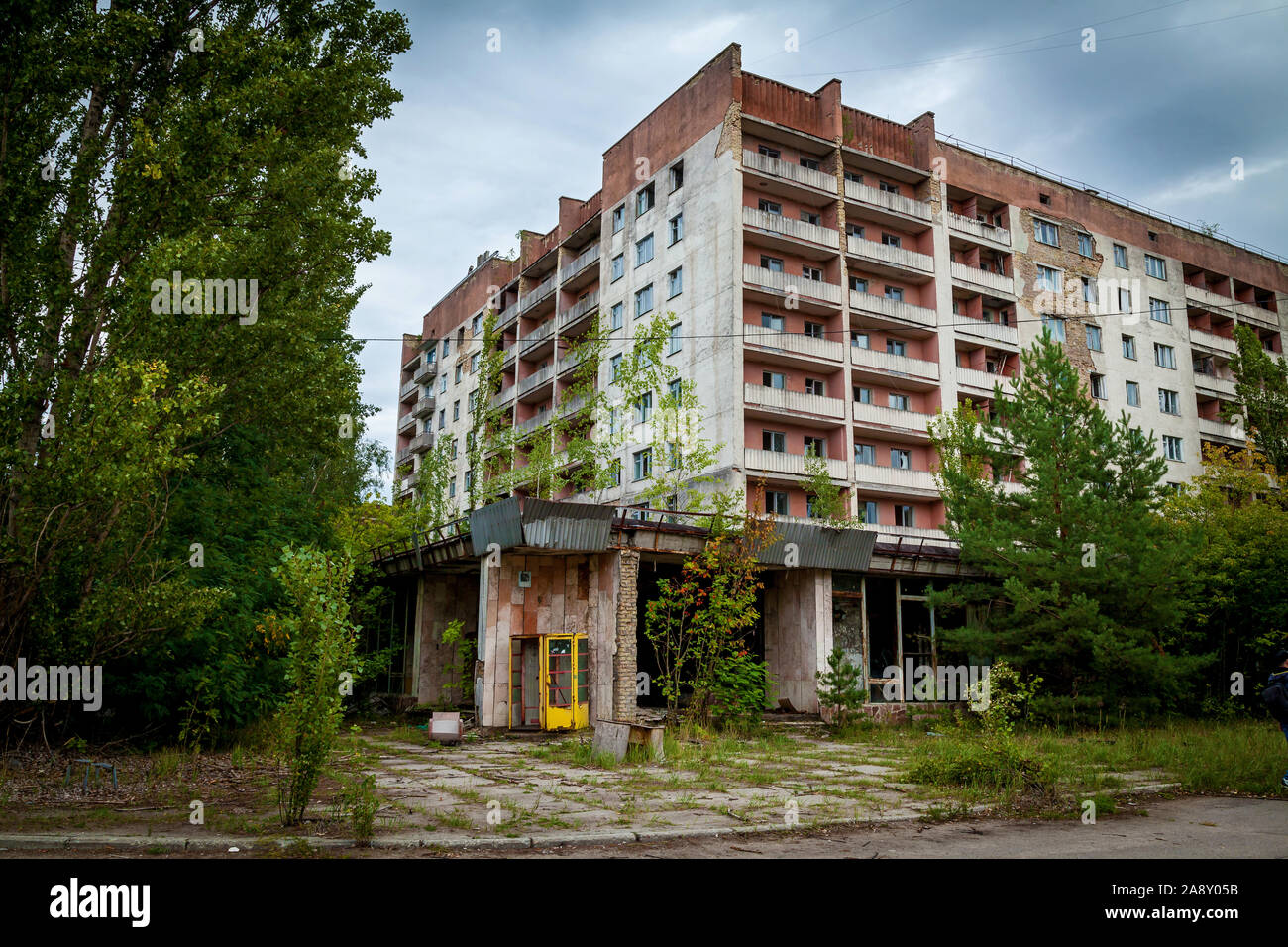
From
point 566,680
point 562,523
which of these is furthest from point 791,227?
point 566,680

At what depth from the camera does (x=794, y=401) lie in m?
35.1

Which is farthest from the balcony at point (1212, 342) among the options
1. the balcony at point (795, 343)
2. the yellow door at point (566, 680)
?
the yellow door at point (566, 680)

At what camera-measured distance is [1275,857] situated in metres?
6.72

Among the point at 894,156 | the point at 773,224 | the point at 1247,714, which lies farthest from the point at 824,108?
the point at 1247,714

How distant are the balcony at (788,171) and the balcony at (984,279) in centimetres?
754

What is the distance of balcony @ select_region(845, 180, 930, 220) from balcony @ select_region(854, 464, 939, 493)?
38.8 ft

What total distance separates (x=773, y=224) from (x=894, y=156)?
8.59 metres

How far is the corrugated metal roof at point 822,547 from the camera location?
20.3 m

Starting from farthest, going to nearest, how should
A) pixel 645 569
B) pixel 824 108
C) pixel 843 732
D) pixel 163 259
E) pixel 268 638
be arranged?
pixel 824 108 < pixel 645 569 < pixel 843 732 < pixel 268 638 < pixel 163 259

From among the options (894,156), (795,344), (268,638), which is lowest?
(268,638)

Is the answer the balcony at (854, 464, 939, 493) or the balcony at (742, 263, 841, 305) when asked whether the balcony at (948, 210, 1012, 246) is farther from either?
the balcony at (854, 464, 939, 493)

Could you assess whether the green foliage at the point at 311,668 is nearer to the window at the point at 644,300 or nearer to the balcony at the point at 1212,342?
the window at the point at 644,300

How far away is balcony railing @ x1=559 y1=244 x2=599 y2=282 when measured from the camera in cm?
4459
